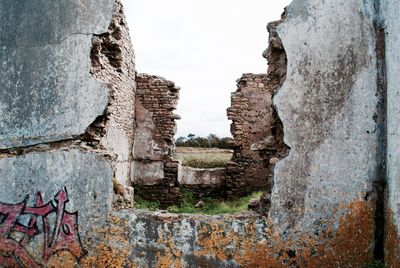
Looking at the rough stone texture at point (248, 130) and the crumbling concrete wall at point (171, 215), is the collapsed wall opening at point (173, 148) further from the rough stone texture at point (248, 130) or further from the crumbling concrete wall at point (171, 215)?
the crumbling concrete wall at point (171, 215)

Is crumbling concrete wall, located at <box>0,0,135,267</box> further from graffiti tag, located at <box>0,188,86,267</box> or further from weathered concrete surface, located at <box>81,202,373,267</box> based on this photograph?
weathered concrete surface, located at <box>81,202,373,267</box>

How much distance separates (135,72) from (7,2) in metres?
4.69

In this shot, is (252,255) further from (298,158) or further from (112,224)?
(112,224)

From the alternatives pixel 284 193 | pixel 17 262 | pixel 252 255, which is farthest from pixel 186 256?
pixel 17 262

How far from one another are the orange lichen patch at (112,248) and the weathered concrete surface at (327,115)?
150 centimetres

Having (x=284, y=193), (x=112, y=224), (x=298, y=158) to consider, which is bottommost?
(x=112, y=224)

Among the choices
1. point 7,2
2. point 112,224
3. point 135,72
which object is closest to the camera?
point 112,224

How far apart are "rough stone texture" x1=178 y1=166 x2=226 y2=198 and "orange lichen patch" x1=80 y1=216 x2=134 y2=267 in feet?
17.5

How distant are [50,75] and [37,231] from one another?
63.8 inches

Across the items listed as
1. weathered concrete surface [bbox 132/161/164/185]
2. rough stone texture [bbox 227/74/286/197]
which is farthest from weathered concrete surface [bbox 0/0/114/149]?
rough stone texture [bbox 227/74/286/197]

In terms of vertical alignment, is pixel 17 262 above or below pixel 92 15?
below

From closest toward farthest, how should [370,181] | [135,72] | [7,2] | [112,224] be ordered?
[370,181]
[112,224]
[7,2]
[135,72]

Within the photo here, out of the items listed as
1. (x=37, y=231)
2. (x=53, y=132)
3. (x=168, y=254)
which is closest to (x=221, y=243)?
(x=168, y=254)

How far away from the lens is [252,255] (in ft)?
11.8
